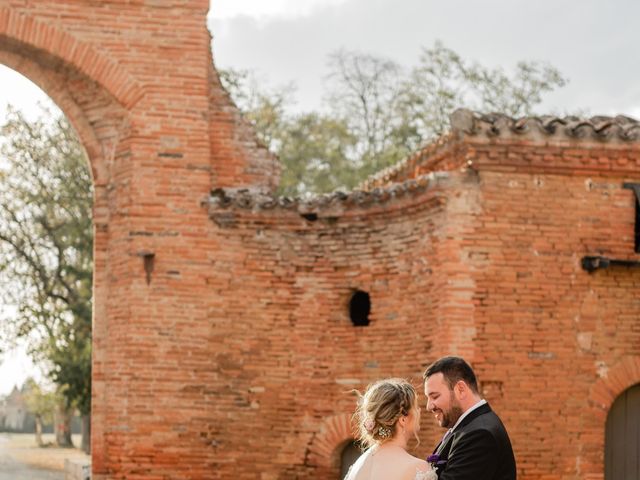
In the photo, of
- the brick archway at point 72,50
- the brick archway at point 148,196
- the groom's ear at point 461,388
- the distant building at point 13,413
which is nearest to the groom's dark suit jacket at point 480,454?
the groom's ear at point 461,388

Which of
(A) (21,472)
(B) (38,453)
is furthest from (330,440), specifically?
(B) (38,453)

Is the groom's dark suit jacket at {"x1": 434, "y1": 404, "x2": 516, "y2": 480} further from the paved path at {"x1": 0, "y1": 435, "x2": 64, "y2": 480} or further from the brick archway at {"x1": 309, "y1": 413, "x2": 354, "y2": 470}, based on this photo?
the paved path at {"x1": 0, "y1": 435, "x2": 64, "y2": 480}

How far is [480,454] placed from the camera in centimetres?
519

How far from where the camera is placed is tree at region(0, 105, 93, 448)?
24438mm

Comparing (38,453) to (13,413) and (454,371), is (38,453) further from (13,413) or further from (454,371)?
(454,371)

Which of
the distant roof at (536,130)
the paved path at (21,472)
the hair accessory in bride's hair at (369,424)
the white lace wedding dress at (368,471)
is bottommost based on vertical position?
the paved path at (21,472)

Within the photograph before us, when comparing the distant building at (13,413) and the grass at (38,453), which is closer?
the grass at (38,453)

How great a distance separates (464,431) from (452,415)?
0.52 ft

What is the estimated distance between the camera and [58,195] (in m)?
24.7

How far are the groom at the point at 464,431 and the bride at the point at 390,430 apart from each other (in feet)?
0.49

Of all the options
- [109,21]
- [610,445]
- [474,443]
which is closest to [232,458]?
[610,445]

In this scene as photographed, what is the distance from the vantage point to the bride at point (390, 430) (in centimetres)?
519

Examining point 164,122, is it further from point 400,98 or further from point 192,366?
point 400,98

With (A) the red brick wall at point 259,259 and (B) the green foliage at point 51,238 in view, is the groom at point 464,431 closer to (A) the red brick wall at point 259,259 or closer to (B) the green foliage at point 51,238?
(A) the red brick wall at point 259,259
